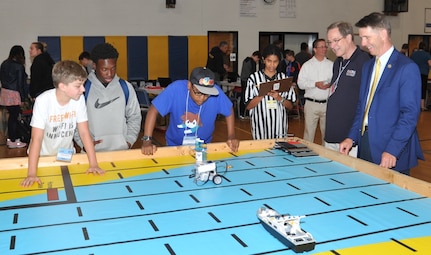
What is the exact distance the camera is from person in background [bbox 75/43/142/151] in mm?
3066

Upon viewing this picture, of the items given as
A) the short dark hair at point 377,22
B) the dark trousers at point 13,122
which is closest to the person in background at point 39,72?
the dark trousers at point 13,122

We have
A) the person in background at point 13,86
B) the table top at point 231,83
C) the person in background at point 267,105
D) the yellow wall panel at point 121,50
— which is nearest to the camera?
the person in background at point 267,105

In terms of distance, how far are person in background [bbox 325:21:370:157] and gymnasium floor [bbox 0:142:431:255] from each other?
3.23 feet

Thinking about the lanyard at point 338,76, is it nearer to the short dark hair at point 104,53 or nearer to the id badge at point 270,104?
the id badge at point 270,104

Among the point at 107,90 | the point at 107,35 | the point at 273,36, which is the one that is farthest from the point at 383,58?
the point at 273,36

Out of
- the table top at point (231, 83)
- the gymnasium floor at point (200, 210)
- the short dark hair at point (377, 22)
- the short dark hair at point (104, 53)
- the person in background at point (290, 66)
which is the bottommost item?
the gymnasium floor at point (200, 210)

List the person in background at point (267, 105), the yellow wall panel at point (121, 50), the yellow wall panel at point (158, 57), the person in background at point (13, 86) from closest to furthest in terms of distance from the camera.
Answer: the person in background at point (267, 105), the person in background at point (13, 86), the yellow wall panel at point (121, 50), the yellow wall panel at point (158, 57)

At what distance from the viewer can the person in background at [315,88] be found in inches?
194

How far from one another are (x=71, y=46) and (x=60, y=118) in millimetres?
8115

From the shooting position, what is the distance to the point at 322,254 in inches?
65.6

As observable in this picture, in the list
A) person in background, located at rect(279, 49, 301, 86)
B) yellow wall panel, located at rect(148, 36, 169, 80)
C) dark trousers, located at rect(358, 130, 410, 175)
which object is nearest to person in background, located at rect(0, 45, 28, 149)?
yellow wall panel, located at rect(148, 36, 169, 80)

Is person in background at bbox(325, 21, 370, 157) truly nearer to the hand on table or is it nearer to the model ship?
the model ship

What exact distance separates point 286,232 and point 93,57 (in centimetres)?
195

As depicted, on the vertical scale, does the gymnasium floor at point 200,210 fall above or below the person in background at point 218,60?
below
